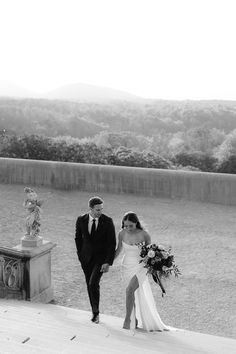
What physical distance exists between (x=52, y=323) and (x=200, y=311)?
2508 mm

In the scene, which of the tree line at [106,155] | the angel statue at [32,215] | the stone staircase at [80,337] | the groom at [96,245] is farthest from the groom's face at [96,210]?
the tree line at [106,155]

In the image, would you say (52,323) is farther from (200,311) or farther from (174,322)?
(200,311)

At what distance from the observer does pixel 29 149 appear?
18.7m

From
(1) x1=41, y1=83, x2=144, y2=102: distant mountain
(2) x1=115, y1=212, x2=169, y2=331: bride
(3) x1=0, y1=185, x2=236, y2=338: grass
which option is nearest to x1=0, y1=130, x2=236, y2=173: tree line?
(3) x1=0, y1=185, x2=236, y2=338: grass

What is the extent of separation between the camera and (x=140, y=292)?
17.3 ft

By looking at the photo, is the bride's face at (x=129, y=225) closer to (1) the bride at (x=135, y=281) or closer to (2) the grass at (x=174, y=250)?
(1) the bride at (x=135, y=281)

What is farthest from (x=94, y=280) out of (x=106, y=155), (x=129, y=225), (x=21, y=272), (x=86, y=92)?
(x=86, y=92)

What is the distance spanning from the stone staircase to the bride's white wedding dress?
0.36 feet

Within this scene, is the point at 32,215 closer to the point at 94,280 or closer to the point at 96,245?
the point at 96,245

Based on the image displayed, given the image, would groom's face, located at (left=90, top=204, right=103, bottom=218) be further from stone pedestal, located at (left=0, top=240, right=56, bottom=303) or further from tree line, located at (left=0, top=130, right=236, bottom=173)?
tree line, located at (left=0, top=130, right=236, bottom=173)

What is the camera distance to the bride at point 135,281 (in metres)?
5.18

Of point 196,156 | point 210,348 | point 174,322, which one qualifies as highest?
point 196,156

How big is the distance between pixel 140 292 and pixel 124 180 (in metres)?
9.80

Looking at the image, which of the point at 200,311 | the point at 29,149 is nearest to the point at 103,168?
the point at 29,149
